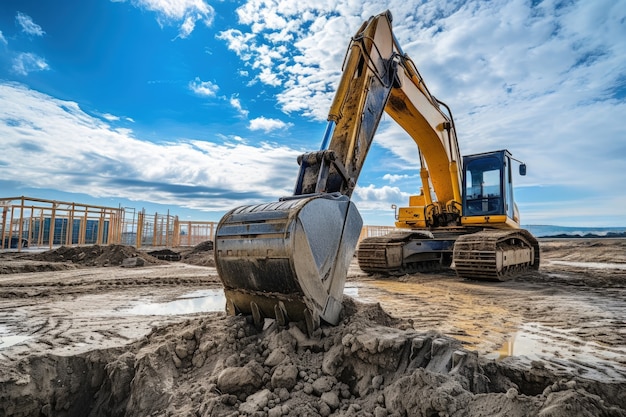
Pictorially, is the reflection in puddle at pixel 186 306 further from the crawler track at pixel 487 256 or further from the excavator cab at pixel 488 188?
the excavator cab at pixel 488 188

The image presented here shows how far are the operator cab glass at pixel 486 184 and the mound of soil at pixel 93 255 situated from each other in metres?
10.4

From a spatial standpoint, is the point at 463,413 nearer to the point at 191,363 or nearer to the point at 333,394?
the point at 333,394

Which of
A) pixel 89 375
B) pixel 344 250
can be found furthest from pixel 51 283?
pixel 344 250

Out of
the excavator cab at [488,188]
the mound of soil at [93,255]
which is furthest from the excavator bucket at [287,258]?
the mound of soil at [93,255]

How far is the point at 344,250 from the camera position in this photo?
10.0 feet

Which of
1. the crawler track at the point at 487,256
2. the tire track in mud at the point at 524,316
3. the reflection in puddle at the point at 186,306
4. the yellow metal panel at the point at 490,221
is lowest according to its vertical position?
the reflection in puddle at the point at 186,306

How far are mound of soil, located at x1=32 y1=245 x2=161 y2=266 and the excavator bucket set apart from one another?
11.0 meters

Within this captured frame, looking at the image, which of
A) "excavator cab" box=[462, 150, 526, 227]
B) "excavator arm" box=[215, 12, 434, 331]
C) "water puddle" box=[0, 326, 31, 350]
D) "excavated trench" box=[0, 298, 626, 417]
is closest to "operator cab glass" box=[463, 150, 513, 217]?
"excavator cab" box=[462, 150, 526, 227]

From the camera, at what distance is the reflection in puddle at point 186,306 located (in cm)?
481

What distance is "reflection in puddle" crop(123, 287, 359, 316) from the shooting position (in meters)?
4.81

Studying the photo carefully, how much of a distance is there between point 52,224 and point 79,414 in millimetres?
17592

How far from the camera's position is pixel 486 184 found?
8.57 m

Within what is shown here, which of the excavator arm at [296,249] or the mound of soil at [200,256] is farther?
the mound of soil at [200,256]

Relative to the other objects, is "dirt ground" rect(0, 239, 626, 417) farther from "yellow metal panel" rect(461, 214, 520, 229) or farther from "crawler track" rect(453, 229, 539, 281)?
"yellow metal panel" rect(461, 214, 520, 229)
